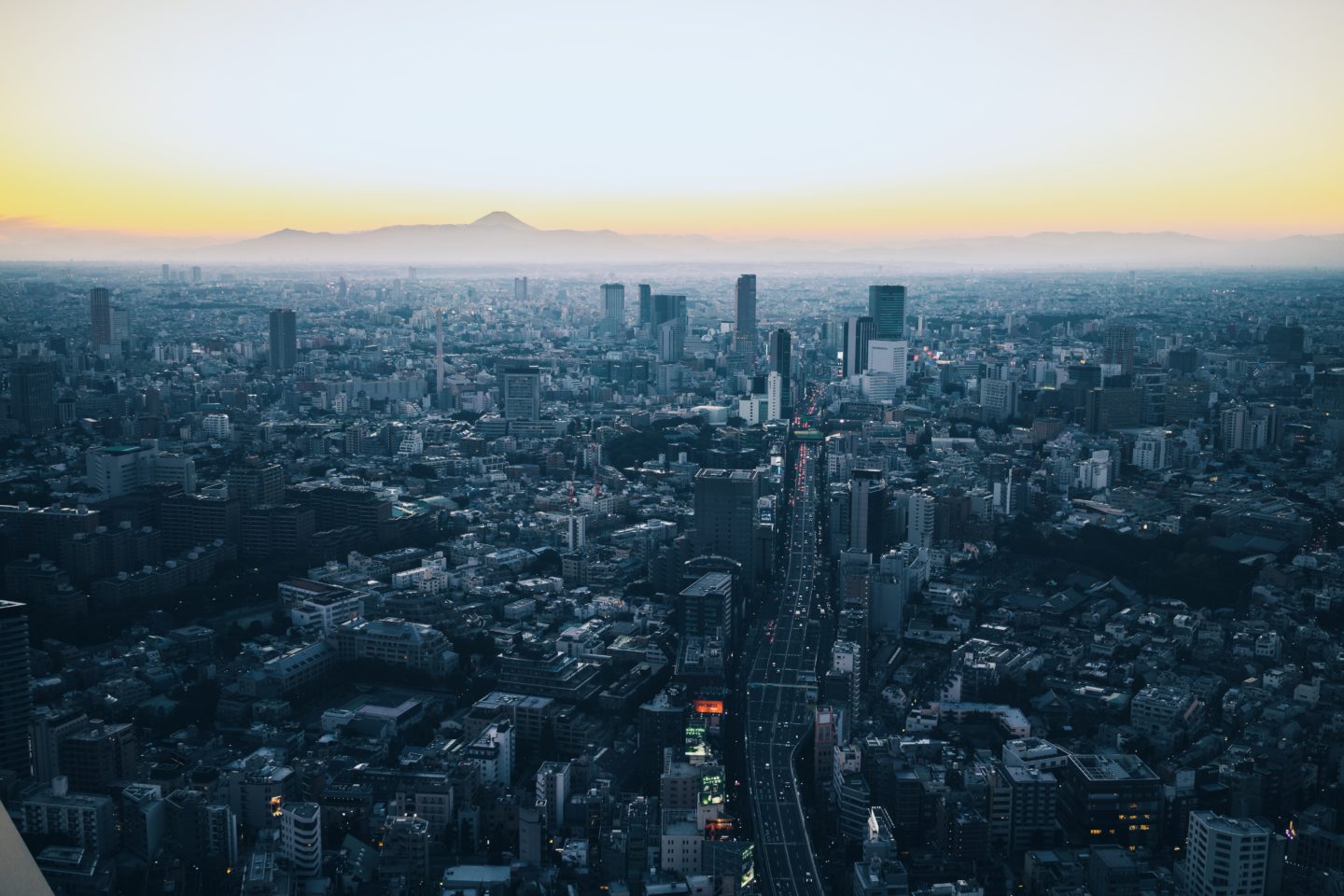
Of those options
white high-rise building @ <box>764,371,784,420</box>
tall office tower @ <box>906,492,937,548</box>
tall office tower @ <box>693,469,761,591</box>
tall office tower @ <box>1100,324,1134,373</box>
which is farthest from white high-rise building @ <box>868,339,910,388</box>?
tall office tower @ <box>693,469,761,591</box>

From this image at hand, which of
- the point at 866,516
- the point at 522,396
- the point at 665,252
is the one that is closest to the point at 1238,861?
the point at 866,516

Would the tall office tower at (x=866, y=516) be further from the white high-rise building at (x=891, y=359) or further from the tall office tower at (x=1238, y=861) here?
the white high-rise building at (x=891, y=359)

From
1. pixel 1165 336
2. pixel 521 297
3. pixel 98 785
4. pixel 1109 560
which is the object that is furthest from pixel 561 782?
pixel 521 297

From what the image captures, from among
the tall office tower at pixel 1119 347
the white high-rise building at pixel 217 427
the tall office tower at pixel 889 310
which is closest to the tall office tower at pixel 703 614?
the white high-rise building at pixel 217 427

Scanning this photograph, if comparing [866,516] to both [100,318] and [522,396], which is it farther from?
[100,318]

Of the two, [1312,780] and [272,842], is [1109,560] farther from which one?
[272,842]

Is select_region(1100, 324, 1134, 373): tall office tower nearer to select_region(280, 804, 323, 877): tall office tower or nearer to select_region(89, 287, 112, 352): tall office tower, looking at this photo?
select_region(89, 287, 112, 352): tall office tower

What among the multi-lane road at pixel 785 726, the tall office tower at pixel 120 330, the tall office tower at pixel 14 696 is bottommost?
the multi-lane road at pixel 785 726

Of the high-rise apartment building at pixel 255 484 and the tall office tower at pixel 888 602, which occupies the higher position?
the high-rise apartment building at pixel 255 484
